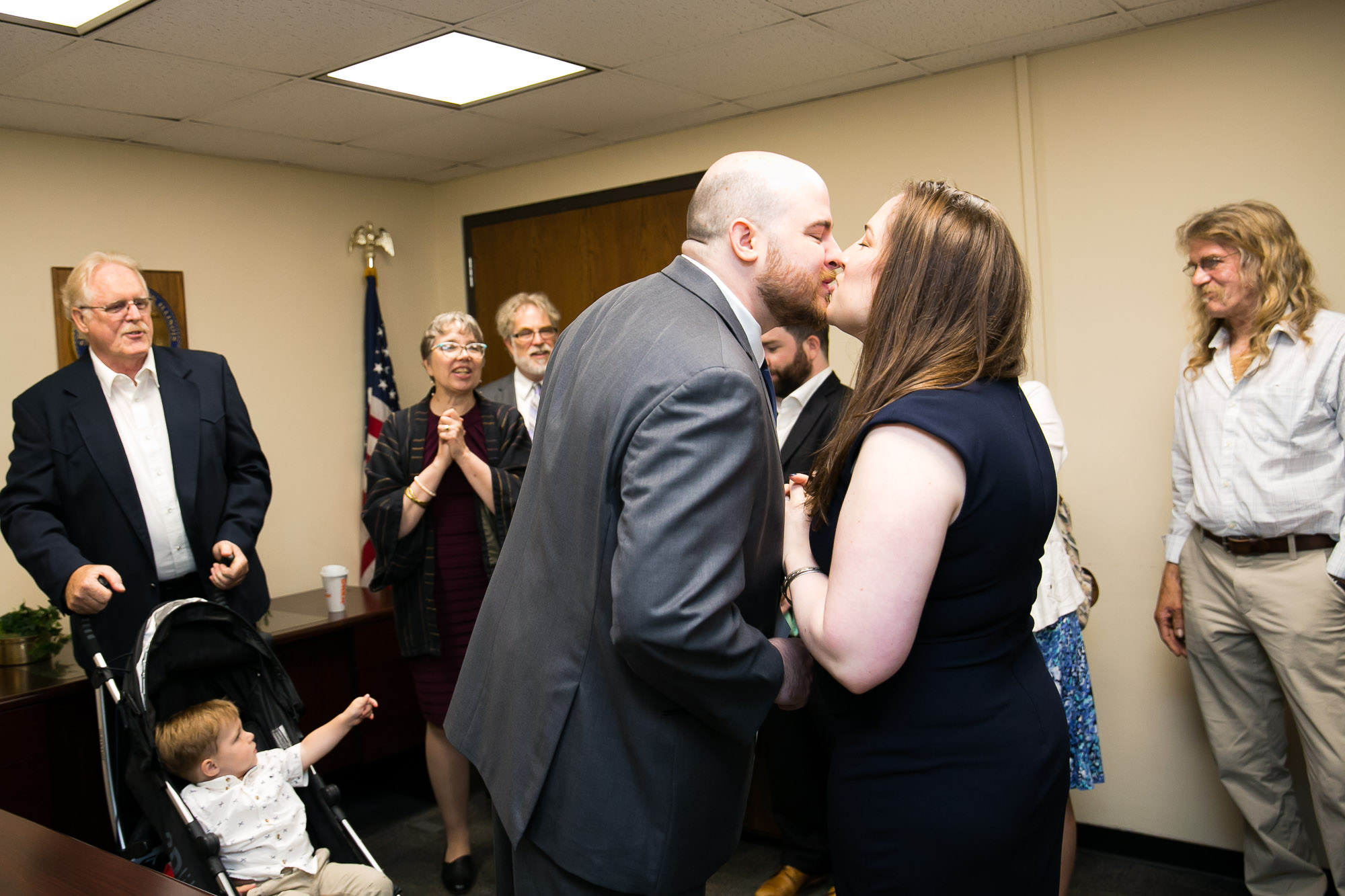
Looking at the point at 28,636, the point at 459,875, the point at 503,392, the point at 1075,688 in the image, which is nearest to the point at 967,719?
the point at 1075,688

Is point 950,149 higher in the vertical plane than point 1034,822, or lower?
higher

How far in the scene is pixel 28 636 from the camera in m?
3.21

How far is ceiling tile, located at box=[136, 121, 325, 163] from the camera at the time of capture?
3801mm

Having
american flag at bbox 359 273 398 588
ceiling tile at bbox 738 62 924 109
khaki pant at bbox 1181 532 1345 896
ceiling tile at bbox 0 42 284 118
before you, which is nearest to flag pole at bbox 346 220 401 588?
american flag at bbox 359 273 398 588

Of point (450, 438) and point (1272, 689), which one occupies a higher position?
point (450, 438)

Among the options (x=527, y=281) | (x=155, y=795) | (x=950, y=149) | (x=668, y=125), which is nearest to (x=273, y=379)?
(x=527, y=281)

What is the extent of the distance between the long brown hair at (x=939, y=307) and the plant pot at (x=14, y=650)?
3.00 meters

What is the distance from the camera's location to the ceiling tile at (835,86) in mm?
3472

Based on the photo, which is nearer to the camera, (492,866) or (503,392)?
(492,866)

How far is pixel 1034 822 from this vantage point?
138cm

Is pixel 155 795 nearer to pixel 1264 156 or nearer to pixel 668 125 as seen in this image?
pixel 668 125

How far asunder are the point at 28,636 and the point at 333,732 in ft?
4.91

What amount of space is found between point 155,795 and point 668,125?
3.11 meters

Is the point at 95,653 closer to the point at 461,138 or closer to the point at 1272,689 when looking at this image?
the point at 461,138
